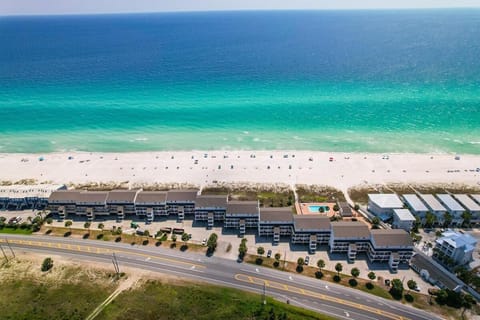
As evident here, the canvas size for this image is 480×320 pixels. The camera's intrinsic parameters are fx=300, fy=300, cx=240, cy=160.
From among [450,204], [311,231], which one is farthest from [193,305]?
[450,204]

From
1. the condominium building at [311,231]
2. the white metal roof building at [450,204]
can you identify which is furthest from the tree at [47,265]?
the white metal roof building at [450,204]

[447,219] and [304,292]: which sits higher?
[447,219]

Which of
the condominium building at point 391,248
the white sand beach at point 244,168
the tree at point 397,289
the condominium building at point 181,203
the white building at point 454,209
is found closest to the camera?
the tree at point 397,289

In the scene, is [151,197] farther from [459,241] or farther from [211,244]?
[459,241]

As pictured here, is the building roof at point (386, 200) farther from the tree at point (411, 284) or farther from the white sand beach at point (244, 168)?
the tree at point (411, 284)

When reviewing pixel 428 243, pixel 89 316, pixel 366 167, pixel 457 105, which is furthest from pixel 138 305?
pixel 457 105
